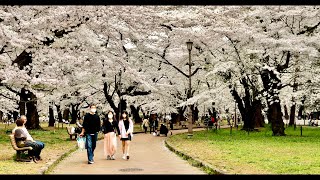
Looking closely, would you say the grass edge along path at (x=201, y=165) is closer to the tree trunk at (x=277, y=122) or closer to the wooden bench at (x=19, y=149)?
the wooden bench at (x=19, y=149)

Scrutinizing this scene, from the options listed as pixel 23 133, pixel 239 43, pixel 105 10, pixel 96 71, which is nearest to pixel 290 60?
pixel 239 43

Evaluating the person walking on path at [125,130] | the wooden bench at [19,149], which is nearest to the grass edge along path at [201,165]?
the person walking on path at [125,130]

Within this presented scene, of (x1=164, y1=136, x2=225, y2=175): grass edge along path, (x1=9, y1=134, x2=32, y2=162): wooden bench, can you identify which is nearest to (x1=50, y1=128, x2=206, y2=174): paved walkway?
(x1=164, y1=136, x2=225, y2=175): grass edge along path

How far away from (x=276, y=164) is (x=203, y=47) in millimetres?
22546

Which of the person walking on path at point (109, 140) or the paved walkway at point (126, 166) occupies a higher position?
the person walking on path at point (109, 140)

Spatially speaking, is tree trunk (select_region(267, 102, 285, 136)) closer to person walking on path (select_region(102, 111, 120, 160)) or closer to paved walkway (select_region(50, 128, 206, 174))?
paved walkway (select_region(50, 128, 206, 174))

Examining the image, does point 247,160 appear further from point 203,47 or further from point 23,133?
point 203,47

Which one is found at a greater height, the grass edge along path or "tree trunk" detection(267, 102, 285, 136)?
"tree trunk" detection(267, 102, 285, 136)

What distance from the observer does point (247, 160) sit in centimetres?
1359

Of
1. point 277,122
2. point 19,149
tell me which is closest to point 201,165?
point 19,149

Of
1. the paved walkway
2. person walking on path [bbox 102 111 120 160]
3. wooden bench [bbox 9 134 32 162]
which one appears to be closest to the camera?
the paved walkway

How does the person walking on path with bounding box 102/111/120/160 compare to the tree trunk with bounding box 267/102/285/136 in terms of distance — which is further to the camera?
the tree trunk with bounding box 267/102/285/136

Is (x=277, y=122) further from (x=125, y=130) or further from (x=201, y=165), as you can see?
(x=201, y=165)

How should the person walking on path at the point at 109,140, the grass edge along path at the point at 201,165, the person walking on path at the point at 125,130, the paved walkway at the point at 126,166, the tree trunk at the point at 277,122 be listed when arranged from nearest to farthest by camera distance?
the grass edge along path at the point at 201,165, the paved walkway at the point at 126,166, the person walking on path at the point at 109,140, the person walking on path at the point at 125,130, the tree trunk at the point at 277,122
